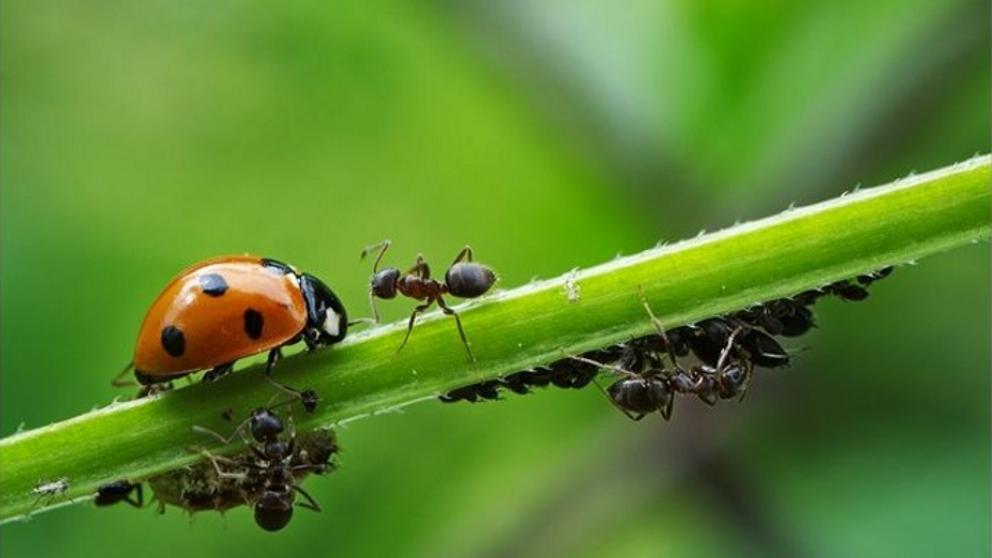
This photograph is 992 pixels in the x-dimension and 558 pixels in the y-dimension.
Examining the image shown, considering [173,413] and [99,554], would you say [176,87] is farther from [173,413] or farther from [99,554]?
[173,413]

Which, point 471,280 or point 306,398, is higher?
point 471,280

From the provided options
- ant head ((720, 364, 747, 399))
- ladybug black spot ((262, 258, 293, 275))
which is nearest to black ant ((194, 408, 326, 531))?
ladybug black spot ((262, 258, 293, 275))

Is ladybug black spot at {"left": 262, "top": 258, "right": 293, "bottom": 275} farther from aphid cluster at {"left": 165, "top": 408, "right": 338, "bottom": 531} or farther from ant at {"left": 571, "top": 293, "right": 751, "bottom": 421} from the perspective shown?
ant at {"left": 571, "top": 293, "right": 751, "bottom": 421}

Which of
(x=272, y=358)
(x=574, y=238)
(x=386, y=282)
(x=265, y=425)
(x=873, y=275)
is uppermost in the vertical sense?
(x=574, y=238)

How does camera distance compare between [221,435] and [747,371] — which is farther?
[747,371]

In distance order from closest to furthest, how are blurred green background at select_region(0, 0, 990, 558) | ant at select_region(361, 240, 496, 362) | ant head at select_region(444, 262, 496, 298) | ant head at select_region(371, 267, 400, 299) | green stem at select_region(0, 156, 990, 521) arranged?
1. green stem at select_region(0, 156, 990, 521)
2. ant at select_region(361, 240, 496, 362)
3. ant head at select_region(444, 262, 496, 298)
4. ant head at select_region(371, 267, 400, 299)
5. blurred green background at select_region(0, 0, 990, 558)

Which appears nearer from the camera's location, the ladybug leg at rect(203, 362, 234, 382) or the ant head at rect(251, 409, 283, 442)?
the ant head at rect(251, 409, 283, 442)

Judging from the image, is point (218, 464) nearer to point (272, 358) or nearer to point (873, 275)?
point (272, 358)

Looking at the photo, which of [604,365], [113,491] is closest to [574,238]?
[604,365]
